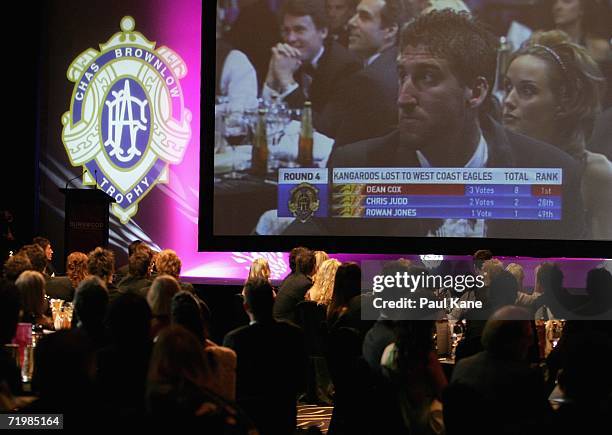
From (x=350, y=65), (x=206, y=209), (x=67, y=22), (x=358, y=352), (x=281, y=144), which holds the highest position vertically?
(x=67, y=22)

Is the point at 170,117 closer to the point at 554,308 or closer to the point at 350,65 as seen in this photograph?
the point at 350,65

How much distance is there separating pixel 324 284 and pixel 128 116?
505 centimetres

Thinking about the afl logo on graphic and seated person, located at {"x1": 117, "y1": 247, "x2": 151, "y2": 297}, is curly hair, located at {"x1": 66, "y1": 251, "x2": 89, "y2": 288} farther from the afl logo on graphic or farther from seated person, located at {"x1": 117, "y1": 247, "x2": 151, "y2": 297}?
the afl logo on graphic

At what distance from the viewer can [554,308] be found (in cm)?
578

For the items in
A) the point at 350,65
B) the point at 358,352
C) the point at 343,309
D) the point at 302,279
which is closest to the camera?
the point at 358,352

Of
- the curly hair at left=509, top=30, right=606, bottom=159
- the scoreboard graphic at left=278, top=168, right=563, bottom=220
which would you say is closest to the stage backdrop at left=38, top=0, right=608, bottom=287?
the scoreboard graphic at left=278, top=168, right=563, bottom=220

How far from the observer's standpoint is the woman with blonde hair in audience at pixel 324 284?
662 centimetres

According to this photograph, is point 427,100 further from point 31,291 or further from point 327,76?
point 31,291

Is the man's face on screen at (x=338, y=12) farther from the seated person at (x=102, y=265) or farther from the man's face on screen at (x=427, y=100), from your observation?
the seated person at (x=102, y=265)

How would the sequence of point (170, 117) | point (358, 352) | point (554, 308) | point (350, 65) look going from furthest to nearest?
point (170, 117) → point (350, 65) → point (554, 308) → point (358, 352)

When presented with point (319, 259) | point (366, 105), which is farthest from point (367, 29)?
point (319, 259)

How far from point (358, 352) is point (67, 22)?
311 inches

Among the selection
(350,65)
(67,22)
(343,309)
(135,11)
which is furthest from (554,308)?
(67,22)

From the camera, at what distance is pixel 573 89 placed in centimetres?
831
